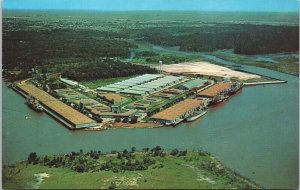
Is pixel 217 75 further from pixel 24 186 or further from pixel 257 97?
pixel 24 186

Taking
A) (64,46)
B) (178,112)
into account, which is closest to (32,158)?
(64,46)

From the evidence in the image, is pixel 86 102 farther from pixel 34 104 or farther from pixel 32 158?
pixel 32 158

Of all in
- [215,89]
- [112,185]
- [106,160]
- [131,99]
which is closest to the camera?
[112,185]

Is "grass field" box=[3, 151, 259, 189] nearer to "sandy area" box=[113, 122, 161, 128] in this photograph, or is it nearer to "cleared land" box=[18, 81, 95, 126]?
"sandy area" box=[113, 122, 161, 128]

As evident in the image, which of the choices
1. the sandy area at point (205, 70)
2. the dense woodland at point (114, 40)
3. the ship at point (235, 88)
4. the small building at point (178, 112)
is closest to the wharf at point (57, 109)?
the dense woodland at point (114, 40)

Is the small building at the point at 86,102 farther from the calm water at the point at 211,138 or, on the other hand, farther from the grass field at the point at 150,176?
the grass field at the point at 150,176

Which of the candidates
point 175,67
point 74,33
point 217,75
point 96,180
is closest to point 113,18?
point 74,33
